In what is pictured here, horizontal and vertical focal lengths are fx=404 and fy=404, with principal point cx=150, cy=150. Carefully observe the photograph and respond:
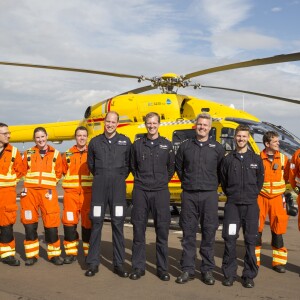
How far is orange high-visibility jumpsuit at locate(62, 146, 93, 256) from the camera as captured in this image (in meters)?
5.40

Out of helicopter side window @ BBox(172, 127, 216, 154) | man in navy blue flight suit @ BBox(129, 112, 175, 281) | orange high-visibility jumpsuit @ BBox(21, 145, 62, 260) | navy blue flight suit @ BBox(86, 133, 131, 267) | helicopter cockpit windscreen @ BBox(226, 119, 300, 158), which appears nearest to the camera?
man in navy blue flight suit @ BBox(129, 112, 175, 281)

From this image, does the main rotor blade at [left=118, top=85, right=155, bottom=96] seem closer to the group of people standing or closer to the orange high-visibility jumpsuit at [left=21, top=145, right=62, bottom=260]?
the group of people standing

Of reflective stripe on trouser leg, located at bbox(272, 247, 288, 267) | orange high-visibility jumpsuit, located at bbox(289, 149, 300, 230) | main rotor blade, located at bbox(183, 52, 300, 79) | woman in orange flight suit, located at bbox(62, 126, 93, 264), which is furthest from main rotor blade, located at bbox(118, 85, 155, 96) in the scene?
reflective stripe on trouser leg, located at bbox(272, 247, 288, 267)

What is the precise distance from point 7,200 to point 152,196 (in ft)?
6.36

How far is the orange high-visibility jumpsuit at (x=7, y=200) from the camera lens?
5219mm

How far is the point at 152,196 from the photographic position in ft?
15.4

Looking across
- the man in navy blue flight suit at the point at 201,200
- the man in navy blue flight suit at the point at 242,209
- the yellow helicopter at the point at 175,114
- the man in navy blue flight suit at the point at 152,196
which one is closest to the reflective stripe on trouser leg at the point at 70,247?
the man in navy blue flight suit at the point at 152,196

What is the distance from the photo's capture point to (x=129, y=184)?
342 inches

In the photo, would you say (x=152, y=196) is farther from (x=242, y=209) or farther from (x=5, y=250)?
(x=5, y=250)

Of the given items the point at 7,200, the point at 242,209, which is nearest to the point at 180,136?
the point at 242,209

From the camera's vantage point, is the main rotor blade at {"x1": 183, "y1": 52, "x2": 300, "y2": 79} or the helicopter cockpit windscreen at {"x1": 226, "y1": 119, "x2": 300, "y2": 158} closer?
the main rotor blade at {"x1": 183, "y1": 52, "x2": 300, "y2": 79}

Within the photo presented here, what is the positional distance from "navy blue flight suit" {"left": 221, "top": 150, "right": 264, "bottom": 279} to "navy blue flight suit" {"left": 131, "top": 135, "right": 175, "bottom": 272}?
696mm

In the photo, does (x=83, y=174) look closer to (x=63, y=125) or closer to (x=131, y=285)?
(x=131, y=285)

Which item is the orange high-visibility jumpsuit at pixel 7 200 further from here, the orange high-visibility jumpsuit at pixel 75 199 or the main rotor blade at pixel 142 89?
the main rotor blade at pixel 142 89
